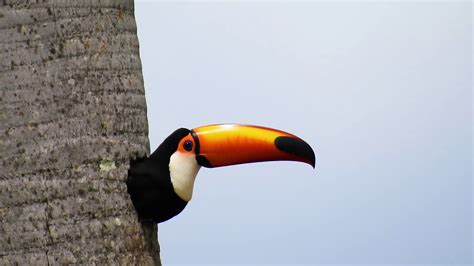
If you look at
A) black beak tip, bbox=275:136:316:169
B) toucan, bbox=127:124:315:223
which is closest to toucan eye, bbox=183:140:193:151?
toucan, bbox=127:124:315:223

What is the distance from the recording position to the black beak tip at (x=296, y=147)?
3865 mm

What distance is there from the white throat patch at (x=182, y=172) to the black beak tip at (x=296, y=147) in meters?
0.33

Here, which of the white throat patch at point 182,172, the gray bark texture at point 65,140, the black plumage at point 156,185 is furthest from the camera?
the white throat patch at point 182,172

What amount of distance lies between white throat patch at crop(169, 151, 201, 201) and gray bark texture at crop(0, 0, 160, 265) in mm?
153

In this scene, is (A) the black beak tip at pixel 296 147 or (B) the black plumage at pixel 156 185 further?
(A) the black beak tip at pixel 296 147

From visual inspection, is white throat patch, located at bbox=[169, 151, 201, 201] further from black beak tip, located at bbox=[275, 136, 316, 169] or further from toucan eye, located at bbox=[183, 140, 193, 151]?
black beak tip, located at bbox=[275, 136, 316, 169]

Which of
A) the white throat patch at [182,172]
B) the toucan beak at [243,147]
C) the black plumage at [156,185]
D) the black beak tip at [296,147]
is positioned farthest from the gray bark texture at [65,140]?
the black beak tip at [296,147]

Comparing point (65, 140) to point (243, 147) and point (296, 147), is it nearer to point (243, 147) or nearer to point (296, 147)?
point (243, 147)

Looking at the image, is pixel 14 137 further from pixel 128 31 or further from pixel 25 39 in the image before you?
pixel 128 31

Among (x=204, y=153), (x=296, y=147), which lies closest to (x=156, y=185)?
(x=204, y=153)

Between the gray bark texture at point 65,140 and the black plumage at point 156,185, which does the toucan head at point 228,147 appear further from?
the gray bark texture at point 65,140

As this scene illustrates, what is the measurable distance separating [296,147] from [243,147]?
198 mm

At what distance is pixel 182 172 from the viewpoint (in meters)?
3.83

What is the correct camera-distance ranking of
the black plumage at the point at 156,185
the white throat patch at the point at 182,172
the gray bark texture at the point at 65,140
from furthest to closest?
1. the white throat patch at the point at 182,172
2. the black plumage at the point at 156,185
3. the gray bark texture at the point at 65,140
